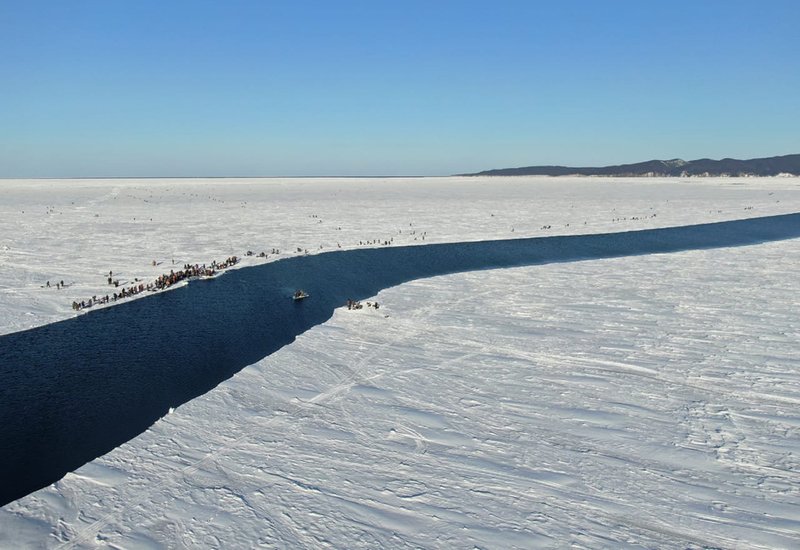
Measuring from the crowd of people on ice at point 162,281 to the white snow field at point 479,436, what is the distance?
67cm

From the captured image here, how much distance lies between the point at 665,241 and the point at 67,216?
28618 mm

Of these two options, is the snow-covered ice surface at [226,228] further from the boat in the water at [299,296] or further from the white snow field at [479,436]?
the boat in the water at [299,296]

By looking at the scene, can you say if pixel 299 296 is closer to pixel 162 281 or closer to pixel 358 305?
pixel 358 305

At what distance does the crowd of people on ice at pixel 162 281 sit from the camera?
12719 millimetres

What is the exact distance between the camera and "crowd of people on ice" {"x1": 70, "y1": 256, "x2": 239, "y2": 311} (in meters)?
12.7

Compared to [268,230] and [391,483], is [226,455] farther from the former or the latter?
[268,230]

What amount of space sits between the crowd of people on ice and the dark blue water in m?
0.35

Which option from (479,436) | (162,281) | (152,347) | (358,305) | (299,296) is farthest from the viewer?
(162,281)

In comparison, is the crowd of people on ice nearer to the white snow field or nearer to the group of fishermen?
the white snow field

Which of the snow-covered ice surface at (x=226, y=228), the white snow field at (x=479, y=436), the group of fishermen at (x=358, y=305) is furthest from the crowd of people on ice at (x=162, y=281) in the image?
the group of fishermen at (x=358, y=305)

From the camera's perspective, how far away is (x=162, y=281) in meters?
14.5

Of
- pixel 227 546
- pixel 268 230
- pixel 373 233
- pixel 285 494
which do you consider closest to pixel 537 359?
pixel 285 494

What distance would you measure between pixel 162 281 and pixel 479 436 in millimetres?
10760

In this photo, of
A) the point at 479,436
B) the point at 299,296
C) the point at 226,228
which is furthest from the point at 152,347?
the point at 226,228
